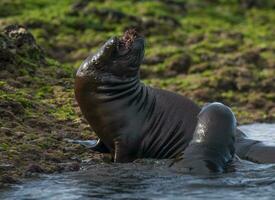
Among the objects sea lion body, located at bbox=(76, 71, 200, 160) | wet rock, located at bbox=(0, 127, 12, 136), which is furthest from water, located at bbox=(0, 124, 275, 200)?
wet rock, located at bbox=(0, 127, 12, 136)

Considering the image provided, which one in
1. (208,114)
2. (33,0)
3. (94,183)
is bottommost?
(94,183)

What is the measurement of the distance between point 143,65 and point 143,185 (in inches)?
383

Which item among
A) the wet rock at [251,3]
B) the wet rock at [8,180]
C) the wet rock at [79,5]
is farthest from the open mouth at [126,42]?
the wet rock at [251,3]

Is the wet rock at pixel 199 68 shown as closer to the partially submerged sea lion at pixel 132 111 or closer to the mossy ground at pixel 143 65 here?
the mossy ground at pixel 143 65

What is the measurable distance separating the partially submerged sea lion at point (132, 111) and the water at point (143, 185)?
0.57m

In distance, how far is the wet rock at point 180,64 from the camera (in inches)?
730

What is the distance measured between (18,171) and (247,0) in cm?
1903

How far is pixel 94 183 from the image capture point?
9.27 m

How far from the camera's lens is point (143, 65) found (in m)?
18.8

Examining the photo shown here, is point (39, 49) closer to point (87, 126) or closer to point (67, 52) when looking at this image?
point (87, 126)

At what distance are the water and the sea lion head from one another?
1.46 meters

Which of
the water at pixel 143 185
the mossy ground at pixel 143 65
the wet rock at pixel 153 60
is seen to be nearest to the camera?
the water at pixel 143 185

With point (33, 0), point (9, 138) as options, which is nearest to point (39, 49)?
point (9, 138)

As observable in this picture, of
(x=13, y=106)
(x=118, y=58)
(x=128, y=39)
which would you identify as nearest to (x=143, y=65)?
(x=128, y=39)
